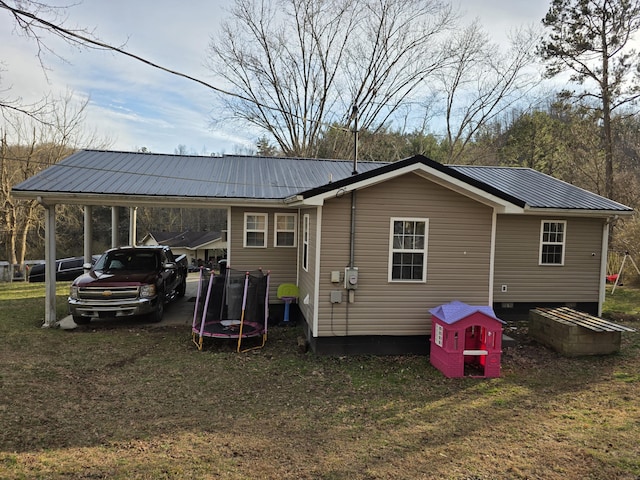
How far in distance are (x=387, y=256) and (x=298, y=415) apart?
3194 millimetres

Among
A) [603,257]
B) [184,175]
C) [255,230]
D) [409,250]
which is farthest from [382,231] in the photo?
[603,257]

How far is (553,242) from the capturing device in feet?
32.6

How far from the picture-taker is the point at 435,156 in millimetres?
25984

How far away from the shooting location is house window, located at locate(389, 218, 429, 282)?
277 inches

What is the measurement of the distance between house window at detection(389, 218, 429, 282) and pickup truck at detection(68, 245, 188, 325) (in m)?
5.36

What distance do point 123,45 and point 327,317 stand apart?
16.3 ft

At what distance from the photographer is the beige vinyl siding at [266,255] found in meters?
9.52

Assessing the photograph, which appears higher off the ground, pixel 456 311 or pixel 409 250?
pixel 409 250

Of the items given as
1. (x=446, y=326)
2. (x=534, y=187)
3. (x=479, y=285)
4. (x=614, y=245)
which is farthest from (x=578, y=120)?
(x=446, y=326)

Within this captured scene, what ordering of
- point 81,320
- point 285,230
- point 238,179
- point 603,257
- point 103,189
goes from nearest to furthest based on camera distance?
point 103,189 < point 81,320 < point 285,230 < point 603,257 < point 238,179

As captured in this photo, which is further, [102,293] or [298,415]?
[102,293]

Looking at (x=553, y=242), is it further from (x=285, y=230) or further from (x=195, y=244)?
(x=195, y=244)

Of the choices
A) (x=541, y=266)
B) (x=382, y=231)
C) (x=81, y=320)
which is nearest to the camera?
(x=382, y=231)

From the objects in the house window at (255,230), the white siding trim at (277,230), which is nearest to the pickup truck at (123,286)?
the house window at (255,230)
